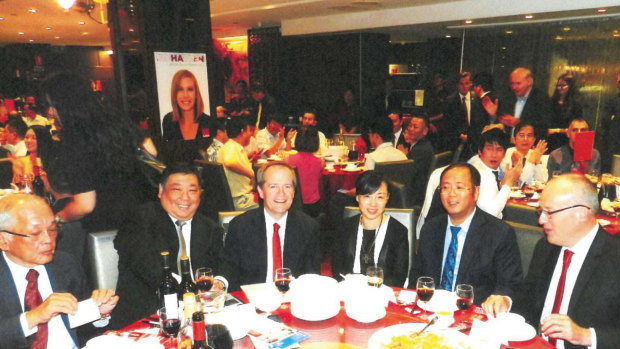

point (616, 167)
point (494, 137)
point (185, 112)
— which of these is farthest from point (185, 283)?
point (616, 167)

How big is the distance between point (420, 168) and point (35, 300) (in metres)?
3.92

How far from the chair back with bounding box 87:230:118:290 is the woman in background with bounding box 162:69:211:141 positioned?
9.07 ft

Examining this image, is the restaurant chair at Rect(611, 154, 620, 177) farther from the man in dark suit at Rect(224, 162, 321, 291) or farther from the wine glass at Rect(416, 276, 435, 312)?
the wine glass at Rect(416, 276, 435, 312)

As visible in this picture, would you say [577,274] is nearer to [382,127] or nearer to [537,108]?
[382,127]

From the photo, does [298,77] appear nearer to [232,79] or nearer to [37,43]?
[232,79]

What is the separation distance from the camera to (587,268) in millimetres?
1928

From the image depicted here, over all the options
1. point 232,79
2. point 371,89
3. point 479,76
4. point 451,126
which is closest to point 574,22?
point 479,76

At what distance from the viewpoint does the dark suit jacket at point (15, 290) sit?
1732mm

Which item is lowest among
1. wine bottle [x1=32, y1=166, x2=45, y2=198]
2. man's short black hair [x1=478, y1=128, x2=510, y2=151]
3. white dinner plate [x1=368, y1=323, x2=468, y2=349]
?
white dinner plate [x1=368, y1=323, x2=468, y2=349]

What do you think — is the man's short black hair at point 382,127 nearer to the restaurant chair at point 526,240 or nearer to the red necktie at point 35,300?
the restaurant chair at point 526,240

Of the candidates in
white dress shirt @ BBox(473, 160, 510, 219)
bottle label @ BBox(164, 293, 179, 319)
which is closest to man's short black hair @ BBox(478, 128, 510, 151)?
white dress shirt @ BBox(473, 160, 510, 219)

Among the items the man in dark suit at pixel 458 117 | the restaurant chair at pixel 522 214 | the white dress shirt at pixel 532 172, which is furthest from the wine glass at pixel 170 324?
the man in dark suit at pixel 458 117

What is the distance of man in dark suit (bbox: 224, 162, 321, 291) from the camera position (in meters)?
2.60

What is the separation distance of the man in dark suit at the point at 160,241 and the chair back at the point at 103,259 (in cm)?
8
